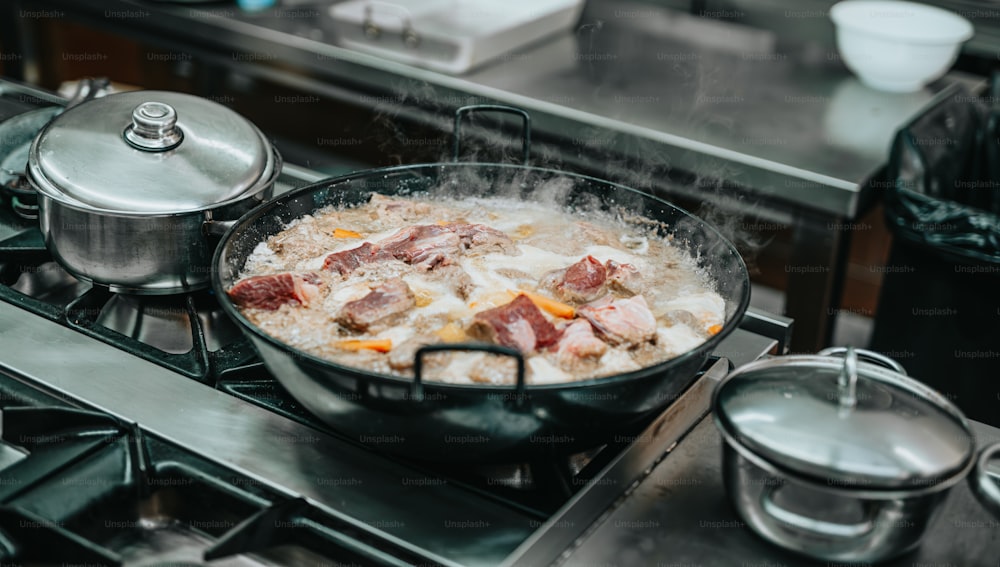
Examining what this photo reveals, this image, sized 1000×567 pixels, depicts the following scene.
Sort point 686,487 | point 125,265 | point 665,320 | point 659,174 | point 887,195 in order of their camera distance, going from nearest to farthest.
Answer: point 686,487
point 665,320
point 125,265
point 887,195
point 659,174

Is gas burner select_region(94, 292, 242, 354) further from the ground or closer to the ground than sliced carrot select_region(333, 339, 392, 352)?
closer to the ground

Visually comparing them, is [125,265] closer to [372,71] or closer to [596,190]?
[596,190]

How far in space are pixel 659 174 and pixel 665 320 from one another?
1.51 metres

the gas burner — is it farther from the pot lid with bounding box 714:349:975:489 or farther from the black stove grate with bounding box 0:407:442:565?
the pot lid with bounding box 714:349:975:489

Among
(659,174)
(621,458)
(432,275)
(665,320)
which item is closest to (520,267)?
(432,275)

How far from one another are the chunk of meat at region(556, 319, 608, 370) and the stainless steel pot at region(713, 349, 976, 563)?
0.18 m

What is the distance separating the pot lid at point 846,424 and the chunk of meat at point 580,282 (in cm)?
32

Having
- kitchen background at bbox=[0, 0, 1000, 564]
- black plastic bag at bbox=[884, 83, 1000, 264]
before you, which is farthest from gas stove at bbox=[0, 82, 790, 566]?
black plastic bag at bbox=[884, 83, 1000, 264]

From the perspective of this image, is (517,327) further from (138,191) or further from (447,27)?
(447,27)

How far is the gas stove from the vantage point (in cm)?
117

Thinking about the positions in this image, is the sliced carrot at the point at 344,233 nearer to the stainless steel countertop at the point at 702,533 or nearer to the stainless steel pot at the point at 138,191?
→ the stainless steel pot at the point at 138,191

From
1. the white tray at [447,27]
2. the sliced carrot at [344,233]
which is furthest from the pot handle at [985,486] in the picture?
the white tray at [447,27]

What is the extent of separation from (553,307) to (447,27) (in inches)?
88.1

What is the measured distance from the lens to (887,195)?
2625mm
